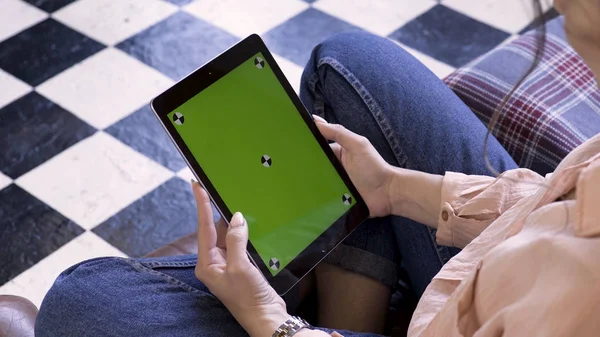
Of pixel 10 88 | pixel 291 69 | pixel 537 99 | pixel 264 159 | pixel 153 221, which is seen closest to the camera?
pixel 264 159

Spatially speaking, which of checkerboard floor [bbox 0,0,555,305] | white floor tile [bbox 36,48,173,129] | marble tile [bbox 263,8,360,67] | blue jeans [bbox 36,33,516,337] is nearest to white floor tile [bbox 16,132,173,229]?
checkerboard floor [bbox 0,0,555,305]

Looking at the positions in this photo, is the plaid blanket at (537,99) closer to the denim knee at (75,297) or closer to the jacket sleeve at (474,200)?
the jacket sleeve at (474,200)

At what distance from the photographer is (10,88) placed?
2.24m

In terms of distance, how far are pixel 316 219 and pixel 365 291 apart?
0.15m

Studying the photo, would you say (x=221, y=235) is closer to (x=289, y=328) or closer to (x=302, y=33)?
(x=289, y=328)

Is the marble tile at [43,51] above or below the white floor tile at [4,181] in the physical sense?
above

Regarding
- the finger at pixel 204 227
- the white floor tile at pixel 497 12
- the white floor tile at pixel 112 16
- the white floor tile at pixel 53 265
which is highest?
the finger at pixel 204 227

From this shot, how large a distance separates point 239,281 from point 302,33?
155 centimetres

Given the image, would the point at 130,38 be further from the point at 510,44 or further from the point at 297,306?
the point at 297,306

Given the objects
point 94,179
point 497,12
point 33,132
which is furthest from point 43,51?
point 497,12

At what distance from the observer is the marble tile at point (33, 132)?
6.70 ft

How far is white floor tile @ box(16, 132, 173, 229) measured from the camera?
1.94m

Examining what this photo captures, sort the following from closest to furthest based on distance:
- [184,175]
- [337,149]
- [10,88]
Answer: [337,149]
[184,175]
[10,88]

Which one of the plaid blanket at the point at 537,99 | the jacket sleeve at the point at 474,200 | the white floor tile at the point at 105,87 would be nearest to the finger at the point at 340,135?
the jacket sleeve at the point at 474,200
